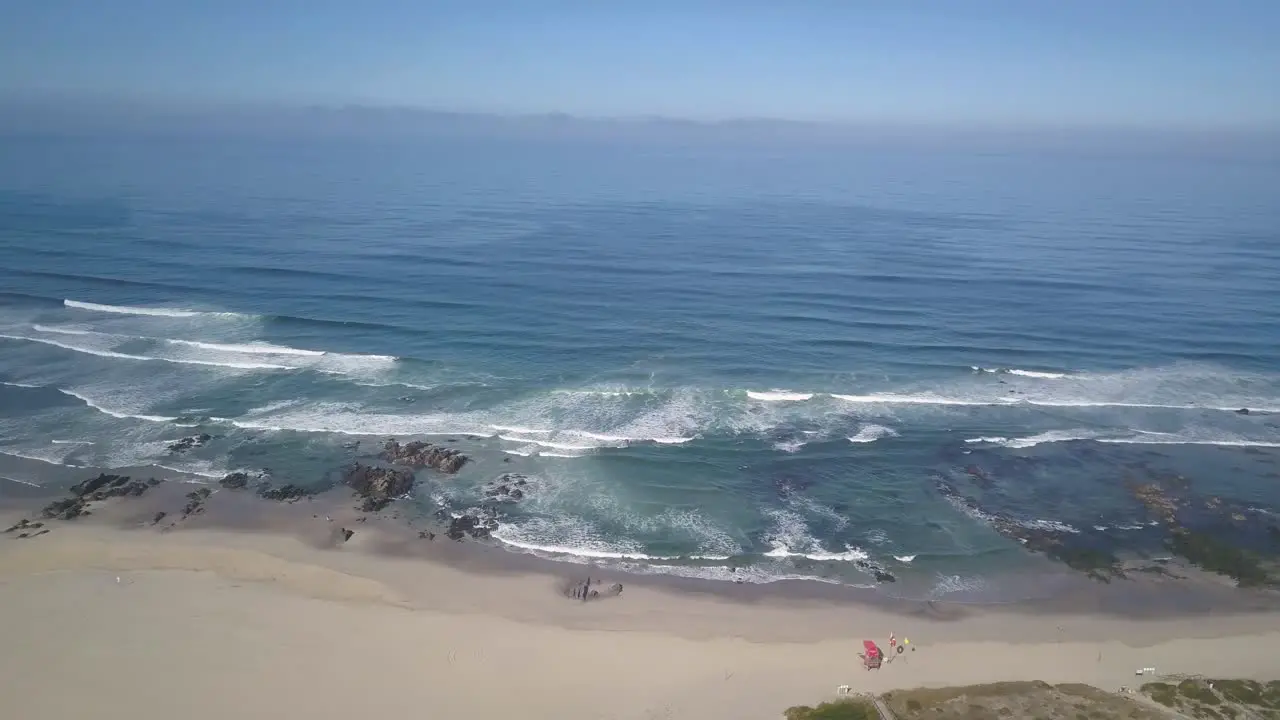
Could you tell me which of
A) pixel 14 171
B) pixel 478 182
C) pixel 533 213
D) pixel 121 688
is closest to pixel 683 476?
pixel 121 688

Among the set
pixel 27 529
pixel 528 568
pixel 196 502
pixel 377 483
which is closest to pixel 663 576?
pixel 528 568

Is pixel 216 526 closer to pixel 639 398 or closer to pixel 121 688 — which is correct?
pixel 121 688

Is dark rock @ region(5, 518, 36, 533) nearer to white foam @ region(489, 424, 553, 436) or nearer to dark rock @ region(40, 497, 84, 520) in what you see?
dark rock @ region(40, 497, 84, 520)

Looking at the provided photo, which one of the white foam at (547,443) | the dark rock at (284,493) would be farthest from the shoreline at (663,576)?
the white foam at (547,443)

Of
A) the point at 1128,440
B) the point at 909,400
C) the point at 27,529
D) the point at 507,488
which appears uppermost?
the point at 909,400

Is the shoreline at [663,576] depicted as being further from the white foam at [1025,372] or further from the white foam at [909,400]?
the white foam at [1025,372]

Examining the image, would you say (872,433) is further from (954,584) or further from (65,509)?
(65,509)

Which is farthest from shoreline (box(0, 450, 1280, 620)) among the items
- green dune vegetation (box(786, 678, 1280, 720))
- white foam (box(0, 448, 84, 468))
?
green dune vegetation (box(786, 678, 1280, 720))
